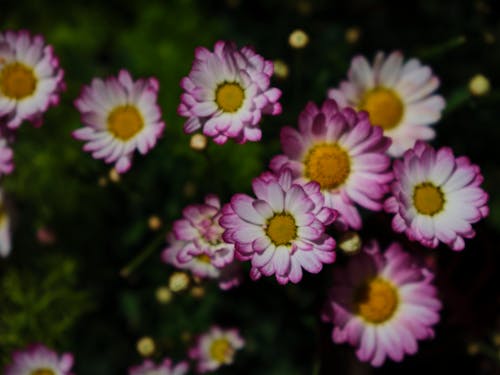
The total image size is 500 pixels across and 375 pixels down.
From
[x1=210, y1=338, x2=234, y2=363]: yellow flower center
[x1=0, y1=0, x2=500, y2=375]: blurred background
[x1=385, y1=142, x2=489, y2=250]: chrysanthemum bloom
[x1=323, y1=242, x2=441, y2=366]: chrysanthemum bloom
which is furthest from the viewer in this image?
[x1=0, y1=0, x2=500, y2=375]: blurred background

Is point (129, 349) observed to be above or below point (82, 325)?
below

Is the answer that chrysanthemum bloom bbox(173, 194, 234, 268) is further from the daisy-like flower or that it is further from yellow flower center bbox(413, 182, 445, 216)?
yellow flower center bbox(413, 182, 445, 216)

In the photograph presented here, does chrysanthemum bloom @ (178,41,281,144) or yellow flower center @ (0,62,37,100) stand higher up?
yellow flower center @ (0,62,37,100)

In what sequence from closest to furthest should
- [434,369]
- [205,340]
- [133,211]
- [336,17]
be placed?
[205,340] < [133,211] < [434,369] < [336,17]

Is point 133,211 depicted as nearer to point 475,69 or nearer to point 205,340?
point 205,340

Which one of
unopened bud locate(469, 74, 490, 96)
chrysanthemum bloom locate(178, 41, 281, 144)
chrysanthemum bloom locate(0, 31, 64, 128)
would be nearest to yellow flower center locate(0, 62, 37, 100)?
chrysanthemum bloom locate(0, 31, 64, 128)

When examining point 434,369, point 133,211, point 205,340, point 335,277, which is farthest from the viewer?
point 434,369

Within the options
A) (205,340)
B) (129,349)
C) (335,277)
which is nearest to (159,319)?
(129,349)
